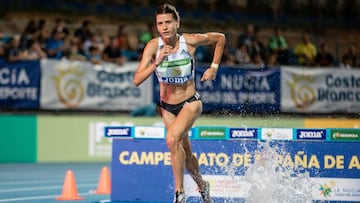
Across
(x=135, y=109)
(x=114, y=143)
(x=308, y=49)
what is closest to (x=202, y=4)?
(x=308, y=49)

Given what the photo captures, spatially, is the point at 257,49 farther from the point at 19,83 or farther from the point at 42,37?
the point at 19,83

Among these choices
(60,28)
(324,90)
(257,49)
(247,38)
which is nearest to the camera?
(60,28)

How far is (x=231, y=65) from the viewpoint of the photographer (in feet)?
73.0

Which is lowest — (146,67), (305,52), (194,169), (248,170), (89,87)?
(248,170)

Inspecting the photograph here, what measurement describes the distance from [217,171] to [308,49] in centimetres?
1244

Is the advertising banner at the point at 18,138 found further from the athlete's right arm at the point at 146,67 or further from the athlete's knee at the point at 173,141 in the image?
the athlete's knee at the point at 173,141

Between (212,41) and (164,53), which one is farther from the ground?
(212,41)

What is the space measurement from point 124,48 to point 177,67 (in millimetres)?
12556

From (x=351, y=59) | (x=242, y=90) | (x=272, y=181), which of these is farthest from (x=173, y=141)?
(x=351, y=59)

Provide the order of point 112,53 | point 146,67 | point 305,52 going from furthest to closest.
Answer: point 305,52 < point 112,53 < point 146,67

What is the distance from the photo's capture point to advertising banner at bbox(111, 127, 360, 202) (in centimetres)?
1132

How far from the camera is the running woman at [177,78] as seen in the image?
9.83 m

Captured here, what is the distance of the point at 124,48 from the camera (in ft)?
73.7

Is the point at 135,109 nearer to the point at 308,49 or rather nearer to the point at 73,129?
the point at 73,129
